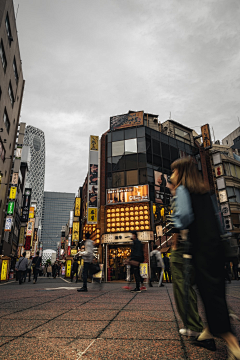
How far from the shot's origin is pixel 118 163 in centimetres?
2602

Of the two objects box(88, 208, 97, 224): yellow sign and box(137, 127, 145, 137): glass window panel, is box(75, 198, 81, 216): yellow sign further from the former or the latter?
box(137, 127, 145, 137): glass window panel

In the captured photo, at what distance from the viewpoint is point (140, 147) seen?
26.1 m

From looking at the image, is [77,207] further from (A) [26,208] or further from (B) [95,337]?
(B) [95,337]

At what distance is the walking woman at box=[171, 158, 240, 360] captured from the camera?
1.76 meters

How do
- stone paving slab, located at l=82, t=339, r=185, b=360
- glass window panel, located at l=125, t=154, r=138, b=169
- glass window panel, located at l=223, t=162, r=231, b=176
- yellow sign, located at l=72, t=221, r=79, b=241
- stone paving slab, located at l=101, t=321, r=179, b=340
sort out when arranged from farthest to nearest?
yellow sign, located at l=72, t=221, r=79, b=241 → glass window panel, located at l=223, t=162, r=231, b=176 → glass window panel, located at l=125, t=154, r=138, b=169 → stone paving slab, located at l=101, t=321, r=179, b=340 → stone paving slab, located at l=82, t=339, r=185, b=360

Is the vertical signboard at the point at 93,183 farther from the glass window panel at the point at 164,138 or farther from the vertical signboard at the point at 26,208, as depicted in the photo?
the vertical signboard at the point at 26,208

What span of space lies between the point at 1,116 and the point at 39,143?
184406 mm

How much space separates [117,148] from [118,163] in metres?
1.95

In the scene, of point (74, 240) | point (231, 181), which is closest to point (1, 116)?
point (74, 240)

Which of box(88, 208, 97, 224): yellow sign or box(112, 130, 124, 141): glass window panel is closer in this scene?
box(88, 208, 97, 224): yellow sign

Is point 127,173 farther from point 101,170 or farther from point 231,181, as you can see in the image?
point 231,181

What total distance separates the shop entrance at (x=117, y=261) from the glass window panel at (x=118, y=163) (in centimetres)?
832

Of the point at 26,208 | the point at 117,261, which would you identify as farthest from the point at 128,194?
the point at 26,208

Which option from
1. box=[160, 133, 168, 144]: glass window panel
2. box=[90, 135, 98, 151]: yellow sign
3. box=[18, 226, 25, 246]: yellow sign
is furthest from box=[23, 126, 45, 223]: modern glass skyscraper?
box=[160, 133, 168, 144]: glass window panel
